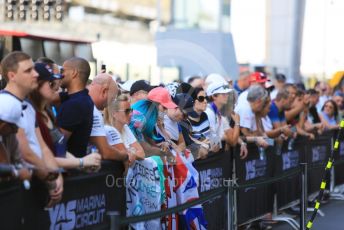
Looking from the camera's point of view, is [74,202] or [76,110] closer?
[74,202]

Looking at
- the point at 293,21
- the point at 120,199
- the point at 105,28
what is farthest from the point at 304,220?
the point at 105,28

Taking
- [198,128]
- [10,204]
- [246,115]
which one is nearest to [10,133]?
[10,204]

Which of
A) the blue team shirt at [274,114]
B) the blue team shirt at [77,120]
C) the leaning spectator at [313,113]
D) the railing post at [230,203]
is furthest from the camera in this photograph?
the leaning spectator at [313,113]

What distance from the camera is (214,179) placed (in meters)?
8.98

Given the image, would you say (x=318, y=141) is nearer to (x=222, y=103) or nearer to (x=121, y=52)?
(x=222, y=103)

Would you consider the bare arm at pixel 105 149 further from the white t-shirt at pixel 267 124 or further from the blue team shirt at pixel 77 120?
the white t-shirt at pixel 267 124

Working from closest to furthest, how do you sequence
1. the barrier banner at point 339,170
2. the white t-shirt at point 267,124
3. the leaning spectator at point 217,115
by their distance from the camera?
1. the leaning spectator at point 217,115
2. the white t-shirt at point 267,124
3. the barrier banner at point 339,170

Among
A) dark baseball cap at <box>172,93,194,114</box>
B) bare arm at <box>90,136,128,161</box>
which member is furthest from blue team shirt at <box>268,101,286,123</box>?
bare arm at <box>90,136,128,161</box>

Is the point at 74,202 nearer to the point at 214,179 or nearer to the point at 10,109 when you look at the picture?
the point at 10,109

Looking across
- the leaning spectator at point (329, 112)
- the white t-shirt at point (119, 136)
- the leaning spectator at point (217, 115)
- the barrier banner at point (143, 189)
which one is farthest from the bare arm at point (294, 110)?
the white t-shirt at point (119, 136)

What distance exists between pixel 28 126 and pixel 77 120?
2.79 feet

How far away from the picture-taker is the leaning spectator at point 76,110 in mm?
6188

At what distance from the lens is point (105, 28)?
1980 inches

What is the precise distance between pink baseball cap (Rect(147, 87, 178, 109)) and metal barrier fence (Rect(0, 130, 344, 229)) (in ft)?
2.57
